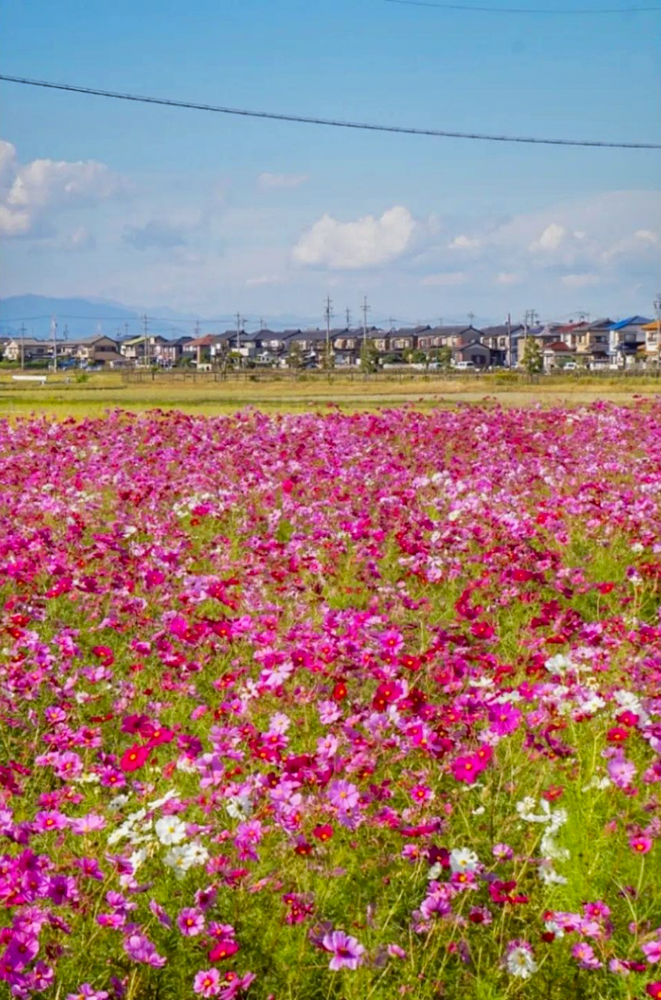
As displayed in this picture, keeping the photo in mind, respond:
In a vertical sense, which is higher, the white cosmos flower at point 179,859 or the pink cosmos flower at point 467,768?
the pink cosmos flower at point 467,768

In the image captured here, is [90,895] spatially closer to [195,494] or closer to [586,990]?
[586,990]

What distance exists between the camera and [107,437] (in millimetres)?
14641

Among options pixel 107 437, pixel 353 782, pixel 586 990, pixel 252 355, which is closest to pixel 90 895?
pixel 353 782

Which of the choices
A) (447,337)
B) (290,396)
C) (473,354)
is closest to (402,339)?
(447,337)

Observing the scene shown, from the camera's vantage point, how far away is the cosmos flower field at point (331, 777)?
2945 mm

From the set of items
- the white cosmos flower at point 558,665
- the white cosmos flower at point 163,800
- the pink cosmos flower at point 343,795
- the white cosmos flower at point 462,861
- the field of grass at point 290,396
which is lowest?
the white cosmos flower at point 462,861

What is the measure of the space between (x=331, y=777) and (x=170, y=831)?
60cm

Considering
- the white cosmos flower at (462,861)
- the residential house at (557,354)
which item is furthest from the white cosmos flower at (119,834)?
the residential house at (557,354)

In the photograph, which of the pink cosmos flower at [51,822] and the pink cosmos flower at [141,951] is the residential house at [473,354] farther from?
the pink cosmos flower at [141,951]

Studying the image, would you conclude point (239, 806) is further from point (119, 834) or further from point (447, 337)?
point (447, 337)

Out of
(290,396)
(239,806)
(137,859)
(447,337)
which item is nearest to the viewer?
(137,859)

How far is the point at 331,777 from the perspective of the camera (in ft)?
11.0

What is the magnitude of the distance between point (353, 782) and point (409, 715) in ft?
0.95

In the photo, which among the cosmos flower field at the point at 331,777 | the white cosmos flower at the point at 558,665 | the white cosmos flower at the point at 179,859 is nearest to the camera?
the white cosmos flower at the point at 179,859
